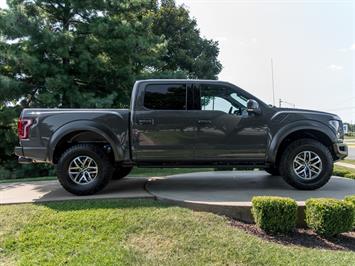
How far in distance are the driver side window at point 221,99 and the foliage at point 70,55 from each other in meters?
6.78

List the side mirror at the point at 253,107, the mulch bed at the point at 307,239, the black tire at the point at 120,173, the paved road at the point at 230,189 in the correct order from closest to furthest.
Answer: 1. the mulch bed at the point at 307,239
2. the paved road at the point at 230,189
3. the side mirror at the point at 253,107
4. the black tire at the point at 120,173

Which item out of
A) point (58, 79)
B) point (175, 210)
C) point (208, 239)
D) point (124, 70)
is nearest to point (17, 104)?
point (58, 79)

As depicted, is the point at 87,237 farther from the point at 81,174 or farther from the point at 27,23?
the point at 27,23

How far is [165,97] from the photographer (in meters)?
6.98

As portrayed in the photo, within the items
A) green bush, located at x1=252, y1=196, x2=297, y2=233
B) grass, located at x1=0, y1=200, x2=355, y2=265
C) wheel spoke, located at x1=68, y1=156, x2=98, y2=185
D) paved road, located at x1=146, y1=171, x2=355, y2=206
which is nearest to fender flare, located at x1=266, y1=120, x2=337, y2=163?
paved road, located at x1=146, y1=171, x2=355, y2=206

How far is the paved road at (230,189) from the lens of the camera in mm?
6293

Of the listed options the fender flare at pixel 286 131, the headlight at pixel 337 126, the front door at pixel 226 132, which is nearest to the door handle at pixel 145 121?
the front door at pixel 226 132

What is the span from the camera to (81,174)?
6754mm

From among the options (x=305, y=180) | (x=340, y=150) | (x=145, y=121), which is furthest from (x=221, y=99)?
(x=340, y=150)

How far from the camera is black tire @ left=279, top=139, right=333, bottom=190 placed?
6863 mm

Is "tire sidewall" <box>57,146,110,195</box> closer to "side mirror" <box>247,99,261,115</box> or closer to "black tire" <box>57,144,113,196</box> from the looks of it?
"black tire" <box>57,144,113,196</box>

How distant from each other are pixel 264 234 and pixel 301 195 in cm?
162

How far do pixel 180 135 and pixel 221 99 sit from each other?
92 cm

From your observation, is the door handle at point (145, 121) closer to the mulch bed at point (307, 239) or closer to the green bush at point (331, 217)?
the mulch bed at point (307, 239)
